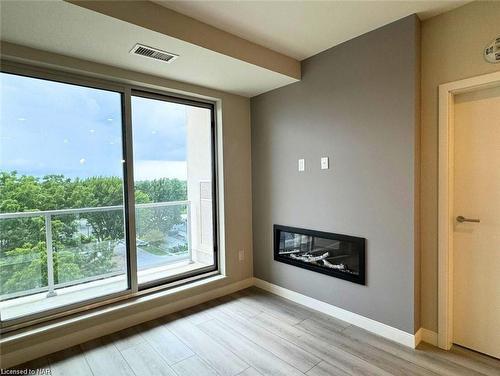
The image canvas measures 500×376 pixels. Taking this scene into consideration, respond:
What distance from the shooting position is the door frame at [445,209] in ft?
6.62

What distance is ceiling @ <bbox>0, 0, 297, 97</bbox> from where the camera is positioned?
65.2 inches

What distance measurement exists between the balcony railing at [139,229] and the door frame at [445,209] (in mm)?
2708

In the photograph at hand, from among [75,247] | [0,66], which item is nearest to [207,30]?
[0,66]

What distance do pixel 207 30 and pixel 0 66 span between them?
5.15ft

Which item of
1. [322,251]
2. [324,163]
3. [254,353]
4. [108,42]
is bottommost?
[254,353]

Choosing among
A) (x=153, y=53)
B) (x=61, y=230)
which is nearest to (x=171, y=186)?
(x=61, y=230)

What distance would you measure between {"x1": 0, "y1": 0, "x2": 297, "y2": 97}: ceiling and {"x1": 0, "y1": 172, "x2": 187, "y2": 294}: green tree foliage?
1.04 meters

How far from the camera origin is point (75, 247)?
8.13 feet

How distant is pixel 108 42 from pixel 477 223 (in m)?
3.05

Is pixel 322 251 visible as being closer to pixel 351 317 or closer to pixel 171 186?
pixel 351 317

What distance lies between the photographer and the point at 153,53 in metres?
2.18

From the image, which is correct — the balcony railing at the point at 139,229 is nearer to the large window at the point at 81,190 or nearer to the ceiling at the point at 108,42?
the large window at the point at 81,190

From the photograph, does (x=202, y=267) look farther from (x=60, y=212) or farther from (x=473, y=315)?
(x=473, y=315)

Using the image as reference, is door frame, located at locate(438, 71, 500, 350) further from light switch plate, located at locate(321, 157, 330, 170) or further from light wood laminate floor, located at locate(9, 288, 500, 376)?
light switch plate, located at locate(321, 157, 330, 170)
